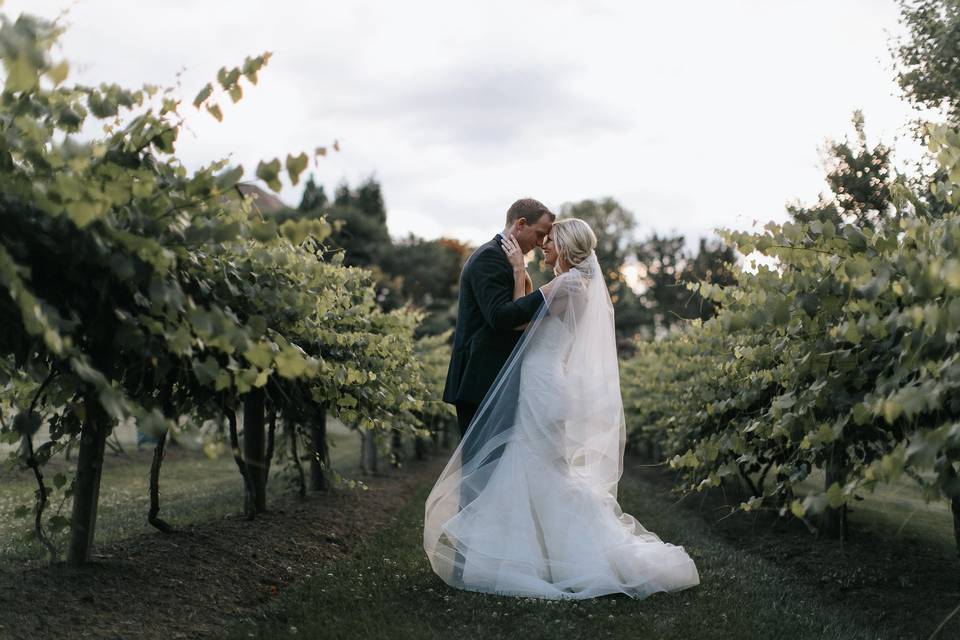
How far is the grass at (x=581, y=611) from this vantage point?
4566 millimetres

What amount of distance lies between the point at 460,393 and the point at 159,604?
239cm

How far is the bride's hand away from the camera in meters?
6.14

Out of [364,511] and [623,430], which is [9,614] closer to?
[623,430]

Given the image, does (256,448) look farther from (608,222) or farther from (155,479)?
(608,222)

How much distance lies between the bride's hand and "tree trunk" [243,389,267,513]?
→ 2796mm

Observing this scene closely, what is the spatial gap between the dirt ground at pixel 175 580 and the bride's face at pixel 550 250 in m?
2.83

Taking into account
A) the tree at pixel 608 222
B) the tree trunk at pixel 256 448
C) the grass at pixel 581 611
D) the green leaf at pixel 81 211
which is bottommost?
the grass at pixel 581 611

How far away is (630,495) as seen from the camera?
495 inches

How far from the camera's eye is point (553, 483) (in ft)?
18.8

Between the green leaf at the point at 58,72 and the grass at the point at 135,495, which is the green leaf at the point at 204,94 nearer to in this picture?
the green leaf at the point at 58,72

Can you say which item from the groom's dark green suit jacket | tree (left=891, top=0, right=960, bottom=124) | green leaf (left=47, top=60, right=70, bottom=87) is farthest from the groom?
tree (left=891, top=0, right=960, bottom=124)

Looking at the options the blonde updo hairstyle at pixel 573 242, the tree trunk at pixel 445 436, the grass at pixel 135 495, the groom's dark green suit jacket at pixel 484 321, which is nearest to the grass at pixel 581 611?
the groom's dark green suit jacket at pixel 484 321

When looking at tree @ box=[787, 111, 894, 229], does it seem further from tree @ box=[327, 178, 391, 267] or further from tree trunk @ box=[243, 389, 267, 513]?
tree @ box=[327, 178, 391, 267]

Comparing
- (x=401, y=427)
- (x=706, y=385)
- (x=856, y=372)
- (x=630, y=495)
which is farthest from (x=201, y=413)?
(x=630, y=495)
